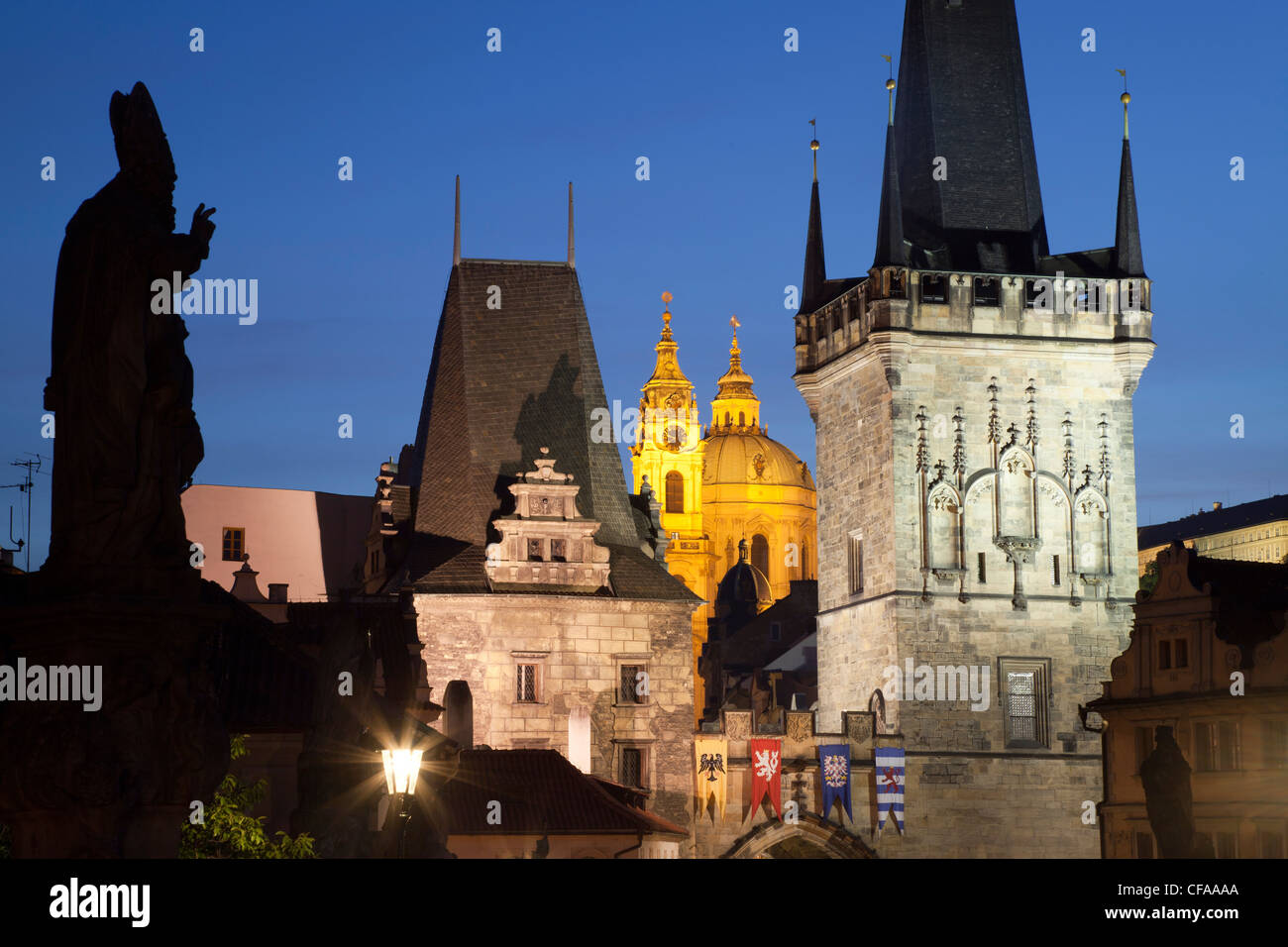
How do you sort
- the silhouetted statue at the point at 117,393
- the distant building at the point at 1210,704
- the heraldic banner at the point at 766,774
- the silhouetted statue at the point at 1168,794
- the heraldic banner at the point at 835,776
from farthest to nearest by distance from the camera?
the heraldic banner at the point at 835,776
the heraldic banner at the point at 766,774
the distant building at the point at 1210,704
the silhouetted statue at the point at 1168,794
the silhouetted statue at the point at 117,393

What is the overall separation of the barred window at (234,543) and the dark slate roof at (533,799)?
93.8 feet

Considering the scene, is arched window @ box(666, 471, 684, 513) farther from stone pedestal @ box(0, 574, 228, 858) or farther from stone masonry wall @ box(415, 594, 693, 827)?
stone pedestal @ box(0, 574, 228, 858)

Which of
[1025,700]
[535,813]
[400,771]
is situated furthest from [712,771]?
[400,771]

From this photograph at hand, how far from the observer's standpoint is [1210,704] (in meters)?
42.7

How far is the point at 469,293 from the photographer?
5812 centimetres

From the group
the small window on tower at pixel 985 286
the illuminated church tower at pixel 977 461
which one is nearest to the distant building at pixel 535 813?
the illuminated church tower at pixel 977 461

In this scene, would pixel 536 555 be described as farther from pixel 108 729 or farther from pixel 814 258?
pixel 108 729

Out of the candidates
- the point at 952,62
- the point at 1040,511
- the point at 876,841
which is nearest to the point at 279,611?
the point at 876,841

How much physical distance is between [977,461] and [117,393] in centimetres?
5260

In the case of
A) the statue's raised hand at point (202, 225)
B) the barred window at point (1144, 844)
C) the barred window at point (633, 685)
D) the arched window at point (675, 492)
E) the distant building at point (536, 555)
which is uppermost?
the arched window at point (675, 492)

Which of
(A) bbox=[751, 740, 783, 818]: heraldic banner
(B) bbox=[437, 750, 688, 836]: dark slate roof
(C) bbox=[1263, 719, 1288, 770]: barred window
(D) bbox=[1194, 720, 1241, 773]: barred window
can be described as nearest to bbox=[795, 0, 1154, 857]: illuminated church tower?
(A) bbox=[751, 740, 783, 818]: heraldic banner

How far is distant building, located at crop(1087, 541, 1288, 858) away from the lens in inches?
1610

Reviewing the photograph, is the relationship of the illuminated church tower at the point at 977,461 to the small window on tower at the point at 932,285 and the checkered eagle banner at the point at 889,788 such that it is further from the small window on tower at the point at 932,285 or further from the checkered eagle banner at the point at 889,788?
the checkered eagle banner at the point at 889,788

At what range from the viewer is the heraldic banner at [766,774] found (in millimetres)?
56594
